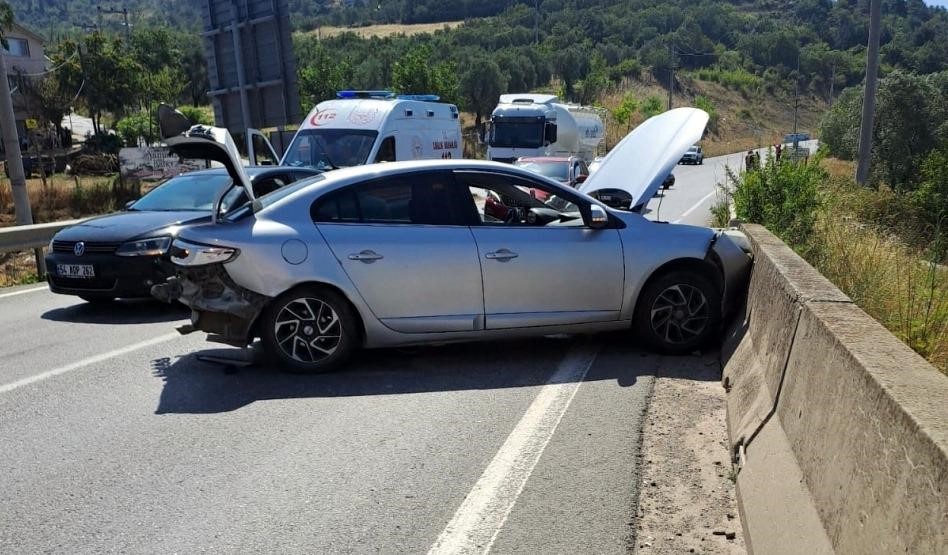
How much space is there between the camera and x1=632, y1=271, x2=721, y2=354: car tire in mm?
6539

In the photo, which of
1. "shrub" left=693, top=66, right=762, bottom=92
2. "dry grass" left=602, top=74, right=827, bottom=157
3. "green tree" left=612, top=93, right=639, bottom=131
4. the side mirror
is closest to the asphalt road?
the side mirror

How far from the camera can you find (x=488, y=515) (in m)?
3.90

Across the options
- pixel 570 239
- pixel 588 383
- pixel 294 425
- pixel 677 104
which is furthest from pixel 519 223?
pixel 677 104

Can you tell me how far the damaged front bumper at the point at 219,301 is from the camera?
5977mm

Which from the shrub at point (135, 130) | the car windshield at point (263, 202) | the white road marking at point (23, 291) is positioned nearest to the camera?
the car windshield at point (263, 202)

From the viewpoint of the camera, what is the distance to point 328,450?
15.5 ft

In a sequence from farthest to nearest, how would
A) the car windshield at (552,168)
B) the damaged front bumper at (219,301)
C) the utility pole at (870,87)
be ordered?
the car windshield at (552,168), the utility pole at (870,87), the damaged front bumper at (219,301)

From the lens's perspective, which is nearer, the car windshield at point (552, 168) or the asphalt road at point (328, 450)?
the asphalt road at point (328, 450)

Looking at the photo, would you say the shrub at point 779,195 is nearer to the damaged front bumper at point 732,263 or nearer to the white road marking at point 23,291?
the damaged front bumper at point 732,263

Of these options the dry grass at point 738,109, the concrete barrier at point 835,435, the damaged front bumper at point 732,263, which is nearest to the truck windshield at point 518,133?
the damaged front bumper at point 732,263

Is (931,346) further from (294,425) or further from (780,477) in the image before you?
(294,425)

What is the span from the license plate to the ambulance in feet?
19.7

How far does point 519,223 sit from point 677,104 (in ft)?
387

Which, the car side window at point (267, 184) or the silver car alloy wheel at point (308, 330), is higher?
the car side window at point (267, 184)
